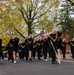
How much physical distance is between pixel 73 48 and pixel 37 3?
615 inches

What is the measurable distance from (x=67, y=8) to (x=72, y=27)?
3354 mm

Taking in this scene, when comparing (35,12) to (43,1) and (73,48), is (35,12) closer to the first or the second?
(43,1)

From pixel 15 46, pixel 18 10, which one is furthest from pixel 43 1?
pixel 15 46

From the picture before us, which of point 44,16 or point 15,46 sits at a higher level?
point 44,16

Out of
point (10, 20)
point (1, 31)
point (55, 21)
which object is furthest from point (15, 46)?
point (1, 31)

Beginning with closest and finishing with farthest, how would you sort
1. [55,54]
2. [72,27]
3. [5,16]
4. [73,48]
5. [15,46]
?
[55,54]
[15,46]
[73,48]
[5,16]
[72,27]

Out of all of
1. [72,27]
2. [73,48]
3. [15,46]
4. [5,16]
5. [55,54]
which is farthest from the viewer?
[72,27]

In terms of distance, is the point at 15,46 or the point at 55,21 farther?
the point at 55,21

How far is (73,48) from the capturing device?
21766 mm

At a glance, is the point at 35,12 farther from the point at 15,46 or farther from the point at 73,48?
the point at 15,46

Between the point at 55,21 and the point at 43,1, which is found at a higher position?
the point at 43,1

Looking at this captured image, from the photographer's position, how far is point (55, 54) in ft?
49.1

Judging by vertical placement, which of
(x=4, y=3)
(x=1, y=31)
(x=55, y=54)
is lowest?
(x=55, y=54)

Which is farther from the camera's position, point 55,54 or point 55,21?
point 55,21
